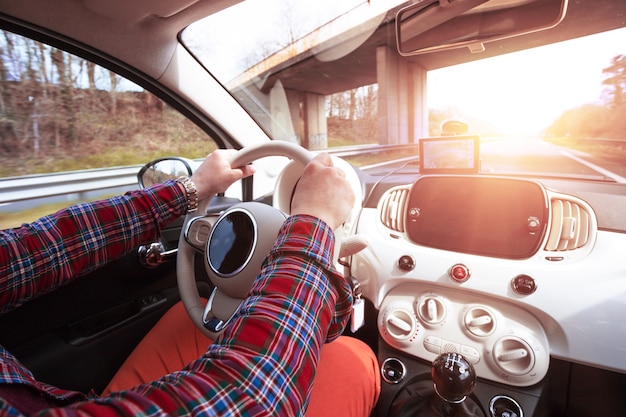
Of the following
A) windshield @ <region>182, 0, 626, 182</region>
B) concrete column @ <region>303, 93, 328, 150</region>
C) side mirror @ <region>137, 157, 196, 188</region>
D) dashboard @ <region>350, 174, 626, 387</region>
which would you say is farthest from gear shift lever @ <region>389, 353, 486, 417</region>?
concrete column @ <region>303, 93, 328, 150</region>

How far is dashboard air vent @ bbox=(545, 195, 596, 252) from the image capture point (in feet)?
4.09

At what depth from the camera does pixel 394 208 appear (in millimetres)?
1671

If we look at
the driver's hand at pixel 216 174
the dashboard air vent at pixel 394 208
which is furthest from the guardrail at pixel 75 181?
the driver's hand at pixel 216 174

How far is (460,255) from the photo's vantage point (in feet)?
4.65

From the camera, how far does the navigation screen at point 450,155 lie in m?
1.49

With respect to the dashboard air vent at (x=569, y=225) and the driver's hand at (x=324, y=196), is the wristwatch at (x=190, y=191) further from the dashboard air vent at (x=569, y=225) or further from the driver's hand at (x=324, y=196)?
the dashboard air vent at (x=569, y=225)

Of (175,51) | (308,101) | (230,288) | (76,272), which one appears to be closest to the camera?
(230,288)

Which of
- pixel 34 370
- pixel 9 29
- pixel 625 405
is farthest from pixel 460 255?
pixel 9 29

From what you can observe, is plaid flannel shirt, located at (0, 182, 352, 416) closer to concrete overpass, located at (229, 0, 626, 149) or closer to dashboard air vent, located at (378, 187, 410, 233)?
dashboard air vent, located at (378, 187, 410, 233)

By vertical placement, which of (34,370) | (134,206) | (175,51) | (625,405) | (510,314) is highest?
(175,51)

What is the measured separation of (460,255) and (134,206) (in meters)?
1.22

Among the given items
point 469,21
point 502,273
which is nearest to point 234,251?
point 502,273

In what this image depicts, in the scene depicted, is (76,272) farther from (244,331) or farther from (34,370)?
(244,331)

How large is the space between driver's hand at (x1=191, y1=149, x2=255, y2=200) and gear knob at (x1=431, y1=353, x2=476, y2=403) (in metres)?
0.92
